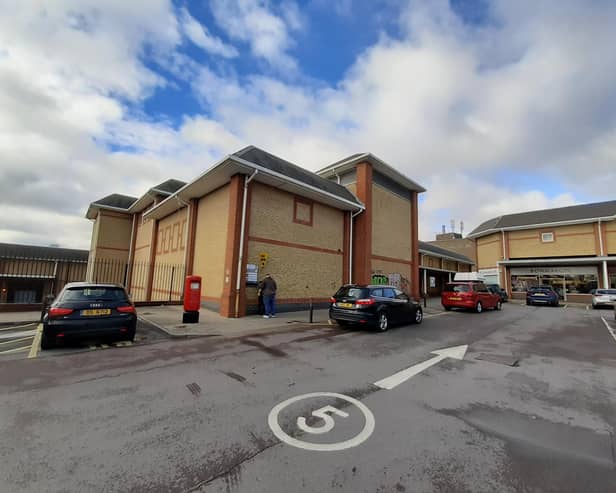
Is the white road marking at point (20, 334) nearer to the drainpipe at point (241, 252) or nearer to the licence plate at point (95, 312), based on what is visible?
the licence plate at point (95, 312)

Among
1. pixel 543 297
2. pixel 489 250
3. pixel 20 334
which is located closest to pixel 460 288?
pixel 543 297

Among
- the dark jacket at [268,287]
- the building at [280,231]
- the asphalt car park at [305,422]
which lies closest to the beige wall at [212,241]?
the building at [280,231]

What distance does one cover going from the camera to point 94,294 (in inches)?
256

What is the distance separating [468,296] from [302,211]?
950cm

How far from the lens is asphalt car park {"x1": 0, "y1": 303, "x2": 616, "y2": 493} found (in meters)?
2.37

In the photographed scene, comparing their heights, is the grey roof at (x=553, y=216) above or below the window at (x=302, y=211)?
above

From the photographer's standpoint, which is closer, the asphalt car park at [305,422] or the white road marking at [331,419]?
the asphalt car park at [305,422]

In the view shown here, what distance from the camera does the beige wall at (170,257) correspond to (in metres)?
16.1

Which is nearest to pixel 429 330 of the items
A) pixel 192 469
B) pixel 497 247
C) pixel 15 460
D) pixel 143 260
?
pixel 192 469

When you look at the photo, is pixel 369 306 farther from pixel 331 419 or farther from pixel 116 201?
pixel 116 201

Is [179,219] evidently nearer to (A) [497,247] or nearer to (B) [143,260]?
(B) [143,260]

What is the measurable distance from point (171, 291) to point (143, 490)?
1525 cm

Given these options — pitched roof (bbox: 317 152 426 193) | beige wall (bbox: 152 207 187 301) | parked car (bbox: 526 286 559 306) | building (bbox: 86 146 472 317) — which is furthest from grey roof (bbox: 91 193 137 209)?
parked car (bbox: 526 286 559 306)

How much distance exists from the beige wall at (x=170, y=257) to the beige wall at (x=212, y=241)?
6.57 feet
